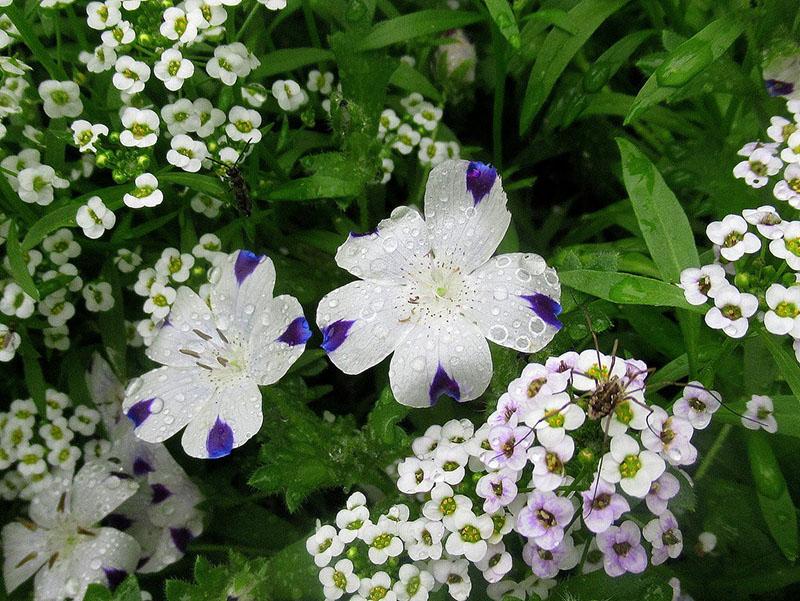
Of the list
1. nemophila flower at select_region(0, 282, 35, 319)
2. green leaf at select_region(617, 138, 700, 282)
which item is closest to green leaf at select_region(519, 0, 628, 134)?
green leaf at select_region(617, 138, 700, 282)

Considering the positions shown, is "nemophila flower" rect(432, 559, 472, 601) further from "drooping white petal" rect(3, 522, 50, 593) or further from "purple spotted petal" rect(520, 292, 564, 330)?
"drooping white petal" rect(3, 522, 50, 593)

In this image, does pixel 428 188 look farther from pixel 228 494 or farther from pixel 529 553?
pixel 228 494

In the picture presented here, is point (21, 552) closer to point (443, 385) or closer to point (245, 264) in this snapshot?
point (245, 264)

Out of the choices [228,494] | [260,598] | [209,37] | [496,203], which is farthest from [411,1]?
[260,598]

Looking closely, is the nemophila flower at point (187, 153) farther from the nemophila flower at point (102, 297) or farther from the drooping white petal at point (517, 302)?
the drooping white petal at point (517, 302)

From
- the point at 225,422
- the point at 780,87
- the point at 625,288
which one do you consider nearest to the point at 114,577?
the point at 225,422
